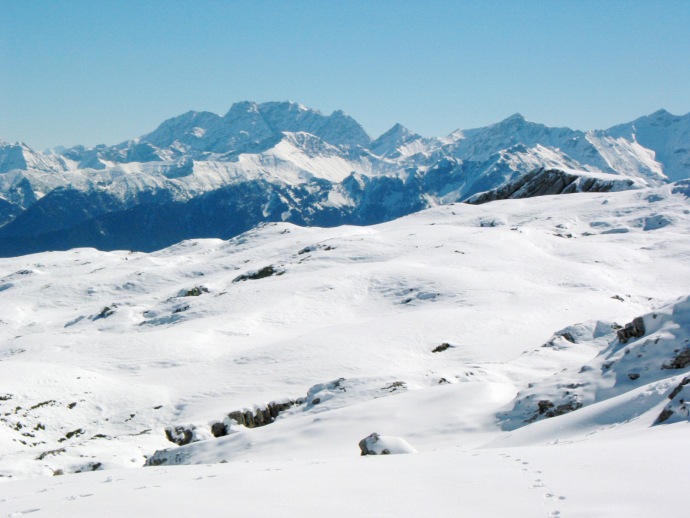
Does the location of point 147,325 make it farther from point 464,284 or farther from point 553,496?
point 553,496

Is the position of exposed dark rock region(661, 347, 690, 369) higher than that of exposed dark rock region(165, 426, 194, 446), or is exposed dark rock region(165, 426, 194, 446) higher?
exposed dark rock region(661, 347, 690, 369)

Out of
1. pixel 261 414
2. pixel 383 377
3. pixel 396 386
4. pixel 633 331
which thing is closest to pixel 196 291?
pixel 261 414

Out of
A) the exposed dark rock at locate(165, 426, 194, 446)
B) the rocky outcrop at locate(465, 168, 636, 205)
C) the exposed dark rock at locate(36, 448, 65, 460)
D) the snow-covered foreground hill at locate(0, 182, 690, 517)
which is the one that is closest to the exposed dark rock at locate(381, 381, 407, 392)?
the snow-covered foreground hill at locate(0, 182, 690, 517)

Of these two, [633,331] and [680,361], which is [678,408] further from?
[633,331]

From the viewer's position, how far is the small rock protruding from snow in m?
17.7

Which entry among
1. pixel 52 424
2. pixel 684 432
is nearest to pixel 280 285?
pixel 52 424

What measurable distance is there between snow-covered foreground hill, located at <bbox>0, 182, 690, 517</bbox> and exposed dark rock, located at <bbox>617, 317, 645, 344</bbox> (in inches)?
3.5

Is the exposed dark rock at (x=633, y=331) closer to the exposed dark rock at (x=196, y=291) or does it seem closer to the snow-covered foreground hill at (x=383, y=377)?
the snow-covered foreground hill at (x=383, y=377)

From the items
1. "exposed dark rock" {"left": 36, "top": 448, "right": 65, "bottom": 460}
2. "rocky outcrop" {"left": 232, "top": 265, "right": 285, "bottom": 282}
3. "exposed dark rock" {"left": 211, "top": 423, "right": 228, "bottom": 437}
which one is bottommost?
"exposed dark rock" {"left": 211, "top": 423, "right": 228, "bottom": 437}

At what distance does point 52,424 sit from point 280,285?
101 feet

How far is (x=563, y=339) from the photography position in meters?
34.6

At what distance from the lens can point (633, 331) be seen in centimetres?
2467

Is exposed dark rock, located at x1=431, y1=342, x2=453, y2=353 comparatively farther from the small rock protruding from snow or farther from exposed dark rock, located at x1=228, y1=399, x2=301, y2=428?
the small rock protruding from snow

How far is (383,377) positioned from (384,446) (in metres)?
14.8
